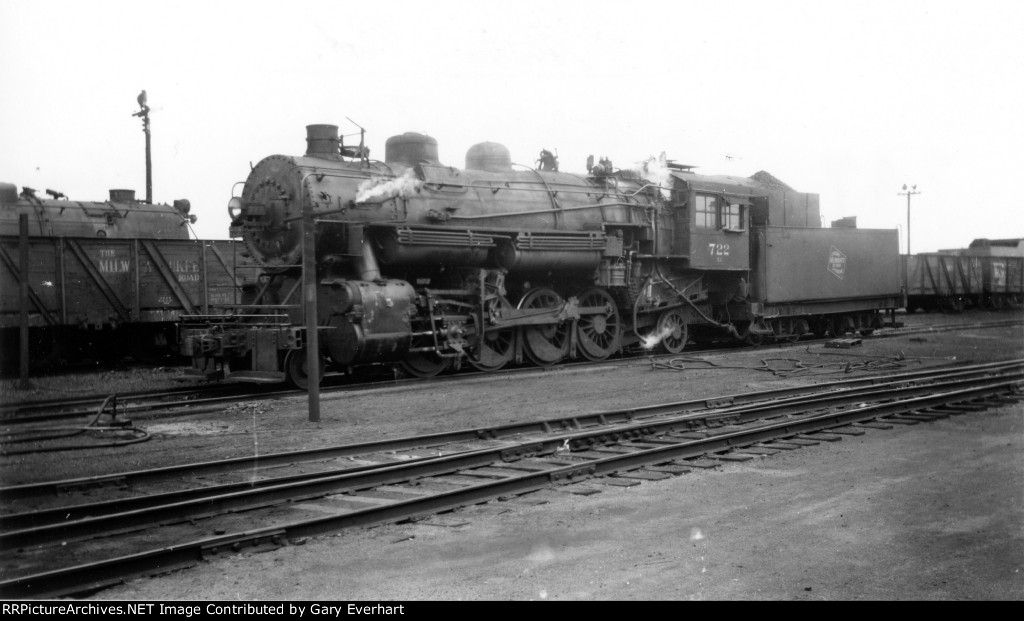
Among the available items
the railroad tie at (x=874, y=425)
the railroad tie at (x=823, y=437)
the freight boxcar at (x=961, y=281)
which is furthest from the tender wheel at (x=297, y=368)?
the freight boxcar at (x=961, y=281)

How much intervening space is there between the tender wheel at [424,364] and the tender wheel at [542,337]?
5.57 feet

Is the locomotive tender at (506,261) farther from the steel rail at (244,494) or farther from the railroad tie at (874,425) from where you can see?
the railroad tie at (874,425)

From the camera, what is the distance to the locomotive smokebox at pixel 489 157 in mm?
14883

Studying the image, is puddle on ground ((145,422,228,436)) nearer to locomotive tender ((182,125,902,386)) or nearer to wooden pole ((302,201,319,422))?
wooden pole ((302,201,319,422))

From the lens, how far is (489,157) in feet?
48.9

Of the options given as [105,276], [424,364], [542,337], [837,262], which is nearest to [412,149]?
[424,364]

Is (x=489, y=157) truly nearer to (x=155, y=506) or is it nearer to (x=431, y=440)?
(x=431, y=440)

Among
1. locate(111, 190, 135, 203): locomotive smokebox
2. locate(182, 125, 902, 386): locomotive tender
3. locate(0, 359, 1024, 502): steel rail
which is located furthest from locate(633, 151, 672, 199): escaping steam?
locate(111, 190, 135, 203): locomotive smokebox

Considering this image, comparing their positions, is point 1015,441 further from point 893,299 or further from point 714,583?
point 893,299

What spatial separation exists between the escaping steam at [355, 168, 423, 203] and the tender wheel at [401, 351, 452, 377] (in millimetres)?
2313

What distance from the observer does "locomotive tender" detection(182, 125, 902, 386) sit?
11.8 m

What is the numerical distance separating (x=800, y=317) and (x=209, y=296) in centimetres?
1239

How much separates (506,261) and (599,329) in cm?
269

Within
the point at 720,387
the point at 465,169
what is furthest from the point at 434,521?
the point at 465,169
